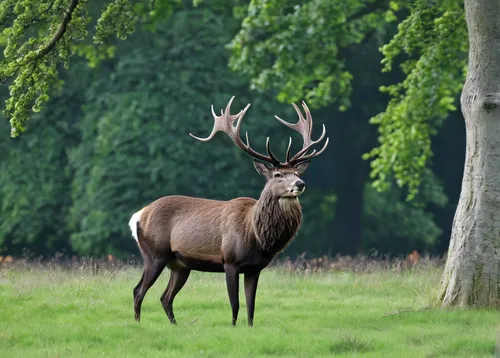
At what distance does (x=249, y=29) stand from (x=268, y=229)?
9651 mm

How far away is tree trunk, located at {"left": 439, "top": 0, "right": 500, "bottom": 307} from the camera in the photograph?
11305 mm

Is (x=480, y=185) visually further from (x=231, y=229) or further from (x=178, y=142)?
(x=178, y=142)

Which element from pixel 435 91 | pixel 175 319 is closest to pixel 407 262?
pixel 435 91

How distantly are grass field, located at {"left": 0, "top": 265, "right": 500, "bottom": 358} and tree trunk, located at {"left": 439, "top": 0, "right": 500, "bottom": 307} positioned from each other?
38 cm

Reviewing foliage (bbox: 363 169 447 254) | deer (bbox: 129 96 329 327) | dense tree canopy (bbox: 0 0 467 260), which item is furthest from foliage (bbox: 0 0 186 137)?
foliage (bbox: 363 169 447 254)

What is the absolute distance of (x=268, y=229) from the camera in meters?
10.4

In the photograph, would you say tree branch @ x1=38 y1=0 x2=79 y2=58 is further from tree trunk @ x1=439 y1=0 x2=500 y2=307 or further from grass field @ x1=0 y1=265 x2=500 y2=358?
tree trunk @ x1=439 y1=0 x2=500 y2=307

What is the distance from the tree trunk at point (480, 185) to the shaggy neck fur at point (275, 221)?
2.09 metres

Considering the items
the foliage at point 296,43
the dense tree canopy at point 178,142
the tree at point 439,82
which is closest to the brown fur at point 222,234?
the tree at point 439,82

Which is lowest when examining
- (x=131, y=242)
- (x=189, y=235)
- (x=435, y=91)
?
(x=131, y=242)

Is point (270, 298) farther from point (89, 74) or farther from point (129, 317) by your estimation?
point (89, 74)

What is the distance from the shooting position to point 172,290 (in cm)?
1123

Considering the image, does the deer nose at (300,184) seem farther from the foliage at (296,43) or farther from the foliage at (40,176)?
the foliage at (40,176)

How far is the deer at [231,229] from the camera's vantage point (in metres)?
10.5
